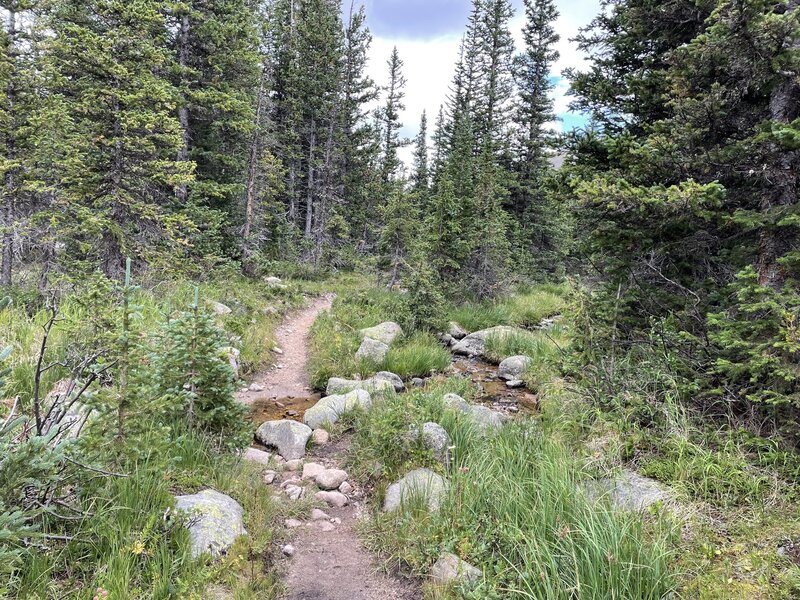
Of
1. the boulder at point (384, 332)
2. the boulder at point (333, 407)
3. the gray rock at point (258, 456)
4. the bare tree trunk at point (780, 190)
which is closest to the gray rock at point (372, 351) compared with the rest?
the boulder at point (384, 332)

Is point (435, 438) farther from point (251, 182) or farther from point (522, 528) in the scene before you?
point (251, 182)

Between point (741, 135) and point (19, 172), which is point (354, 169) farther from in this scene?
point (741, 135)

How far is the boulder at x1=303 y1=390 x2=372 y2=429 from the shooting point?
6.86m

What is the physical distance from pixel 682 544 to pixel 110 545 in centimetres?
415

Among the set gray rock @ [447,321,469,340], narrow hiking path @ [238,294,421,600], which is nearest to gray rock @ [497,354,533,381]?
gray rock @ [447,321,469,340]

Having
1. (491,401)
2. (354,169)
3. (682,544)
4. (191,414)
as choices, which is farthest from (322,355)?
(354,169)

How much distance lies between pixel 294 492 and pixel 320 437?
1553mm

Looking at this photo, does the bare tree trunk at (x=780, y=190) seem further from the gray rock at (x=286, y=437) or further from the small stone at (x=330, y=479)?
the gray rock at (x=286, y=437)

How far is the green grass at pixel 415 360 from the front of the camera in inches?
384

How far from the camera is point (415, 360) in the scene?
9.91m

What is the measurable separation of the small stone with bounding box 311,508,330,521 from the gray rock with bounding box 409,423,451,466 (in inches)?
53.2

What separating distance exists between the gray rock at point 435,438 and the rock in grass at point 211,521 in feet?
7.28

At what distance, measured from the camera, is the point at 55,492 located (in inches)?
111

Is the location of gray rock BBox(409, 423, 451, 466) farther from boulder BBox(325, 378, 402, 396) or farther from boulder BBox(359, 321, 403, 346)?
boulder BBox(359, 321, 403, 346)
